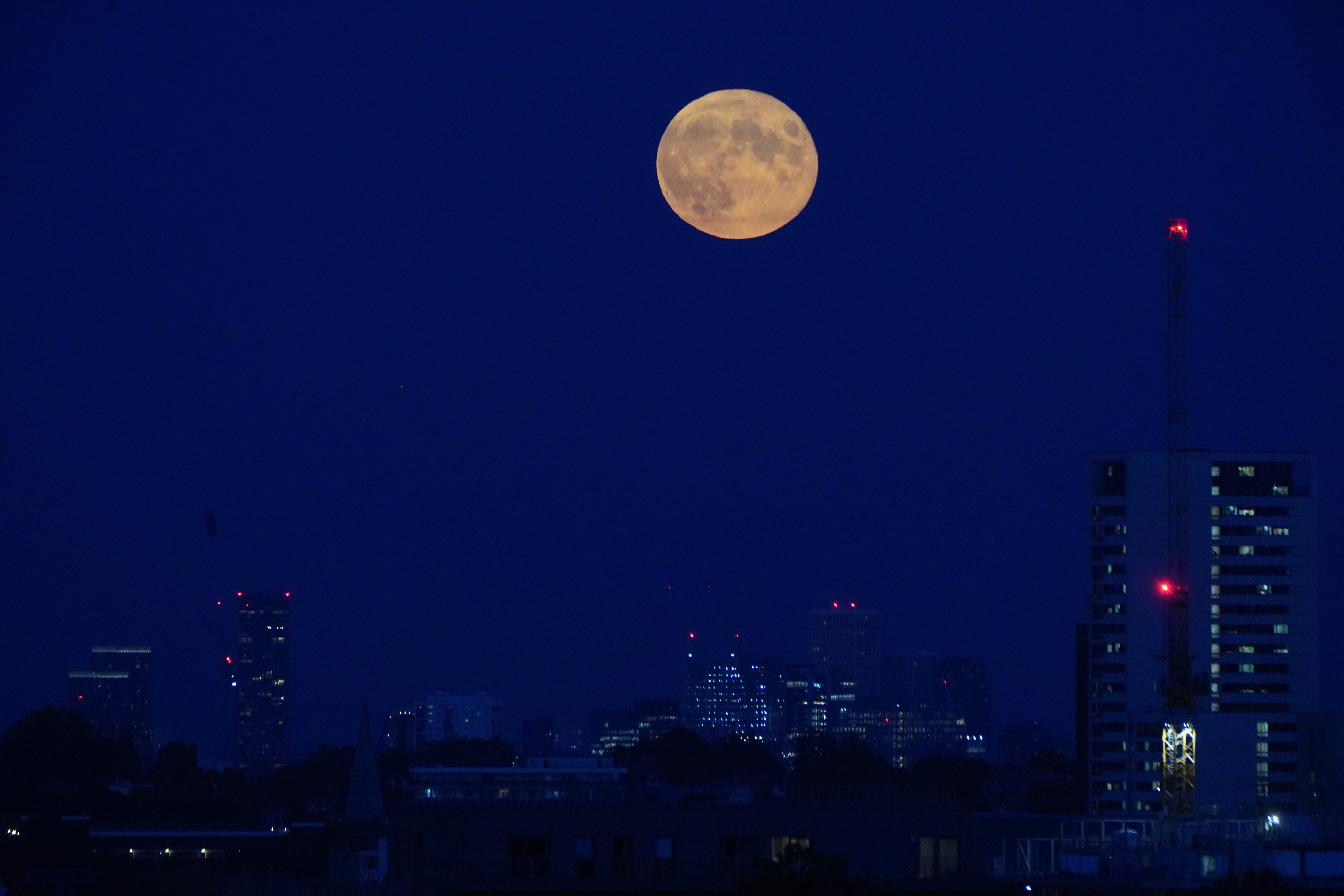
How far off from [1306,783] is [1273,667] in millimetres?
16110

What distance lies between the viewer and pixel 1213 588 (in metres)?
149

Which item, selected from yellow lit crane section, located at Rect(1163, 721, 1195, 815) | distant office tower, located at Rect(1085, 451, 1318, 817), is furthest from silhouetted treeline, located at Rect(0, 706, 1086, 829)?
yellow lit crane section, located at Rect(1163, 721, 1195, 815)

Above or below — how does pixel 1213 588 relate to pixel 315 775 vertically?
above

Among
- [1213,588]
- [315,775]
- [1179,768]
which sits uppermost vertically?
[1213,588]

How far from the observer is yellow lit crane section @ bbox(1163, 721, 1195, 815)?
119 metres

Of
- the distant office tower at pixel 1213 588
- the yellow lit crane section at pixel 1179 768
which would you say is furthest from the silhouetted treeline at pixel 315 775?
the yellow lit crane section at pixel 1179 768

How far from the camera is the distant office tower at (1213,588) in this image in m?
146

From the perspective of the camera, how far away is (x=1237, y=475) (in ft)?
493

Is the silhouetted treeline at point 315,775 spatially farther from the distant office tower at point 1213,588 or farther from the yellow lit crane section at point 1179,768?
the yellow lit crane section at point 1179,768

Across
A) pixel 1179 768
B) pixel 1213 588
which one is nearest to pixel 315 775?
pixel 1179 768

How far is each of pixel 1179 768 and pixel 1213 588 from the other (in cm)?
3076

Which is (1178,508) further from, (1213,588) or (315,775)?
(315,775)

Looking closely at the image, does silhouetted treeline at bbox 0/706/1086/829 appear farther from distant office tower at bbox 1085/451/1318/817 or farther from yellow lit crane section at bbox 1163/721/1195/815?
yellow lit crane section at bbox 1163/721/1195/815

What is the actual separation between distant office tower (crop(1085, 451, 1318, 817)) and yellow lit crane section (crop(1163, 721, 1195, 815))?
16.5 metres
